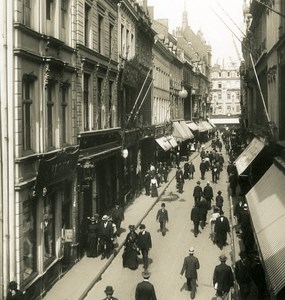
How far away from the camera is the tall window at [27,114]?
14570 millimetres

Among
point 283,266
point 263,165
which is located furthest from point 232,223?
point 283,266

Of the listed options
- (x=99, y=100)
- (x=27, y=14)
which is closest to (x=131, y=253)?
(x=99, y=100)

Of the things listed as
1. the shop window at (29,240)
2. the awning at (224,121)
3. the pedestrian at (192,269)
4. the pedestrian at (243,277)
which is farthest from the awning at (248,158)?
the awning at (224,121)

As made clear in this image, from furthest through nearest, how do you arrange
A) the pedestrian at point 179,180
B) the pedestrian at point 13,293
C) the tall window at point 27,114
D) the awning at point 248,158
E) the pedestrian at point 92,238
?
the pedestrian at point 179,180 → the awning at point 248,158 → the pedestrian at point 92,238 → the tall window at point 27,114 → the pedestrian at point 13,293

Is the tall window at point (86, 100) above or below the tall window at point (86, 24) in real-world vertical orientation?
below

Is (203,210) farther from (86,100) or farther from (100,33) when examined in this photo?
(100,33)

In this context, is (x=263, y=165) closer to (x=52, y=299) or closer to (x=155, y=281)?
(x=155, y=281)

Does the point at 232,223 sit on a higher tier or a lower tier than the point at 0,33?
lower

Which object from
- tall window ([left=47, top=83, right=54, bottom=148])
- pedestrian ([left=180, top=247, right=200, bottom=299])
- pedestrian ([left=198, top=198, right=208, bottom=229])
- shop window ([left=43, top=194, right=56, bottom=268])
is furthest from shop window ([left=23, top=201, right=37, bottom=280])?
pedestrian ([left=198, top=198, right=208, bottom=229])

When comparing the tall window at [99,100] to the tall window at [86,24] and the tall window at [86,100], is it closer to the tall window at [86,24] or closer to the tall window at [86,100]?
the tall window at [86,100]

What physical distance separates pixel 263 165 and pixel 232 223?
3281 mm

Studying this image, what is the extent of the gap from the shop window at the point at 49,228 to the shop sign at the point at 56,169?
0.69m

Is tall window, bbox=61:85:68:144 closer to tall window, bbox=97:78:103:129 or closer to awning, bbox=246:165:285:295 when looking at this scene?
tall window, bbox=97:78:103:129

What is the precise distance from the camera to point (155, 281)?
55.3ft
